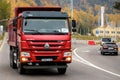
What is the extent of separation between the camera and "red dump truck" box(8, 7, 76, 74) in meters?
19.1

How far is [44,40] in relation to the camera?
19.1 metres

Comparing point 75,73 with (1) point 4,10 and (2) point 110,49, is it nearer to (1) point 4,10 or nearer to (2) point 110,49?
(2) point 110,49

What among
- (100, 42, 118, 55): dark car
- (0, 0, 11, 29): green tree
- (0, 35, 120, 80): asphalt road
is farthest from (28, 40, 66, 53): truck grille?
(0, 0, 11, 29): green tree

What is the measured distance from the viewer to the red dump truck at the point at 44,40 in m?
19.1

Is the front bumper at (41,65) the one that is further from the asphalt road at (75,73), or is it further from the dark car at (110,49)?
the dark car at (110,49)

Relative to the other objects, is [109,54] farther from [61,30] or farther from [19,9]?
[61,30]

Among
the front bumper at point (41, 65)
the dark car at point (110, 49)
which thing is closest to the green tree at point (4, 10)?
the dark car at point (110, 49)

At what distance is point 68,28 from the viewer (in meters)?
19.7

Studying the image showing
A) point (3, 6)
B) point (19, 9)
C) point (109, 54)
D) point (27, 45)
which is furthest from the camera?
point (3, 6)

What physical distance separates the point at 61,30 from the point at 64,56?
116 cm

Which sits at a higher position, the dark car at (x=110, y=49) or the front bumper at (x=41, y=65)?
the front bumper at (x=41, y=65)

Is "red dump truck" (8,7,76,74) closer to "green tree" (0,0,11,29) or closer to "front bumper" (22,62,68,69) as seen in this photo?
"front bumper" (22,62,68,69)

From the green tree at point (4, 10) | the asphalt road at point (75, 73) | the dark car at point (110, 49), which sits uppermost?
the asphalt road at point (75, 73)

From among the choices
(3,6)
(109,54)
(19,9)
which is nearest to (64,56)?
(19,9)
